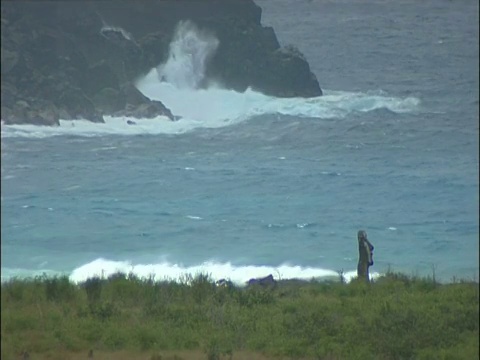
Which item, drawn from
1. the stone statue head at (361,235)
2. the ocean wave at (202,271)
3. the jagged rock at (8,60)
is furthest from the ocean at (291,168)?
the jagged rock at (8,60)

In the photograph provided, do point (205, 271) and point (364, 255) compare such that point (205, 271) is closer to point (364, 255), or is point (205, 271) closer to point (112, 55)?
point (364, 255)

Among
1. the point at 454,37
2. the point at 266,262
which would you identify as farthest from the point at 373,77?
the point at 266,262

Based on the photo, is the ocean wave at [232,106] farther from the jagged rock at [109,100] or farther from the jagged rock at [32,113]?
the jagged rock at [32,113]

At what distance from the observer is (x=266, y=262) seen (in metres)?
12.7

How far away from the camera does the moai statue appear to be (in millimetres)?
12211

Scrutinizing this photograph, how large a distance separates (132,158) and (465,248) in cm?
456

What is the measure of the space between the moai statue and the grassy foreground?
22 centimetres

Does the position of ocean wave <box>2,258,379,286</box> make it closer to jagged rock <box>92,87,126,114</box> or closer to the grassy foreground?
the grassy foreground

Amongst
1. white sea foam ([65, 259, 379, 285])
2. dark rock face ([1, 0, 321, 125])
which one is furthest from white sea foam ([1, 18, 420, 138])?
white sea foam ([65, 259, 379, 285])

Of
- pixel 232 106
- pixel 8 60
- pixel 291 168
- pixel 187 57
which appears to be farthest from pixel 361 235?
pixel 8 60

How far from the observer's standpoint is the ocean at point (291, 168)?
39.0 feet

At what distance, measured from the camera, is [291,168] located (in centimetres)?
1330

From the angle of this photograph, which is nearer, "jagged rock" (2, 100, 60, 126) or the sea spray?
"jagged rock" (2, 100, 60, 126)

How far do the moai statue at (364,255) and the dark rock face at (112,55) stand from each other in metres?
2.74
